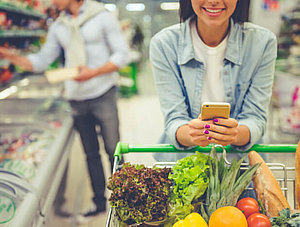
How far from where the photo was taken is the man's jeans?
275cm

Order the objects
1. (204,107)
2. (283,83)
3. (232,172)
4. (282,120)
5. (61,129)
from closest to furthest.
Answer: (204,107), (232,172), (61,129), (282,120), (283,83)

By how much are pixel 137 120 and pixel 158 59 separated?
482cm

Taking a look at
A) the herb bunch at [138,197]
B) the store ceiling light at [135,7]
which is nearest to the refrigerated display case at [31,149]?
the herb bunch at [138,197]

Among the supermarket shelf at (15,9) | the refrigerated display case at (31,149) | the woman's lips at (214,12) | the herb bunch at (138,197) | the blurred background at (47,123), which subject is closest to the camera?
the herb bunch at (138,197)

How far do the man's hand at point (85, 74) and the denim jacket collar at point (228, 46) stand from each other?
1.36m

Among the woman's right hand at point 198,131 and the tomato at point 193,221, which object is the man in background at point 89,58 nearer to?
the woman's right hand at point 198,131

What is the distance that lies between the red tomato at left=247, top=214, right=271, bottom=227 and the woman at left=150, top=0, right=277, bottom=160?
0.35 m

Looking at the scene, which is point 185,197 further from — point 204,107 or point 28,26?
point 28,26

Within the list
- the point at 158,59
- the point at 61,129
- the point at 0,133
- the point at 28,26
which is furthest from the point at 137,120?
the point at 158,59

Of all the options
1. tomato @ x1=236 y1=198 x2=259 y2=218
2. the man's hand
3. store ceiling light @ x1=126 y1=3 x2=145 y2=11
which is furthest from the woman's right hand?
store ceiling light @ x1=126 y1=3 x2=145 y2=11

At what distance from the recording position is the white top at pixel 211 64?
1406 millimetres

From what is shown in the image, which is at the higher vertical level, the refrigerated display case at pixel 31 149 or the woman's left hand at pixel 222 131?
the woman's left hand at pixel 222 131

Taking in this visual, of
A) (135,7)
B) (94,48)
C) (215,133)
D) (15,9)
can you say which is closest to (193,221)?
Result: (215,133)

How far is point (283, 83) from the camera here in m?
4.26
